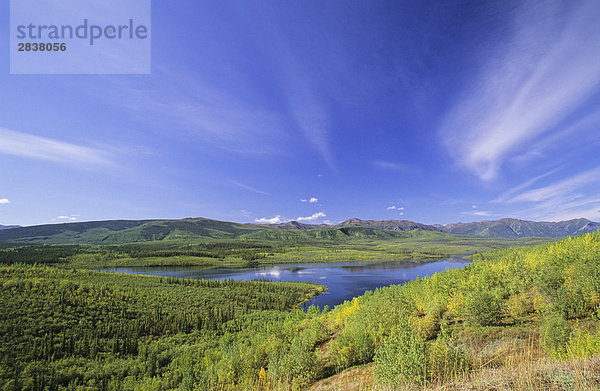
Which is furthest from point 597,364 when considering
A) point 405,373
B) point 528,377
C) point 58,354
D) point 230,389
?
point 58,354

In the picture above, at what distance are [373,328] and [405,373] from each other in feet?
33.0

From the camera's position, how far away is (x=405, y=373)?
8.19m

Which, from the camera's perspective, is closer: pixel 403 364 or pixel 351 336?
pixel 403 364

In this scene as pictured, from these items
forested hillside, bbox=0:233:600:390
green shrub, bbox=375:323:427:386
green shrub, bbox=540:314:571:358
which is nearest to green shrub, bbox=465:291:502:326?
forested hillside, bbox=0:233:600:390

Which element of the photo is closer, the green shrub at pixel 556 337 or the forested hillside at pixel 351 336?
the forested hillside at pixel 351 336

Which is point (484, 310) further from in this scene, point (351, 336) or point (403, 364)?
point (403, 364)

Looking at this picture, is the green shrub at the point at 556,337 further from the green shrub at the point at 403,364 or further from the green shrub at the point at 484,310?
the green shrub at the point at 484,310

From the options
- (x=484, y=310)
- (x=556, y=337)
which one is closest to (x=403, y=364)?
(x=556, y=337)

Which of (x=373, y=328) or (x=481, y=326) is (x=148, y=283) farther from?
(x=481, y=326)

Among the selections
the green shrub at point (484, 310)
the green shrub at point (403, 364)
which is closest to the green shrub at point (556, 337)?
the green shrub at point (403, 364)

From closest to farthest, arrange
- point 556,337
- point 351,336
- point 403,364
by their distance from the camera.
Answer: point 403,364 → point 556,337 → point 351,336

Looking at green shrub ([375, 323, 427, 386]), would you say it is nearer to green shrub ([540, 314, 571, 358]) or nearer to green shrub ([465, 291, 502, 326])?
green shrub ([540, 314, 571, 358])

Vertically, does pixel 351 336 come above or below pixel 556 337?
below

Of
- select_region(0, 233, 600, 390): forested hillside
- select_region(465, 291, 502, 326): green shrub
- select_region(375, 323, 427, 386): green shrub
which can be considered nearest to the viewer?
select_region(375, 323, 427, 386): green shrub
